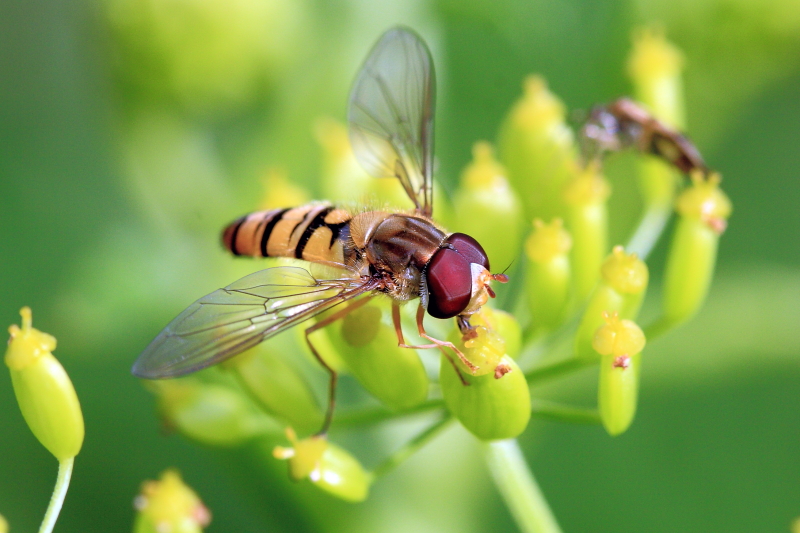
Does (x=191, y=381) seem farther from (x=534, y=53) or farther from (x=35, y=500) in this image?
(x=534, y=53)

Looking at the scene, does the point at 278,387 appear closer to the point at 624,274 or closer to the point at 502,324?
the point at 502,324

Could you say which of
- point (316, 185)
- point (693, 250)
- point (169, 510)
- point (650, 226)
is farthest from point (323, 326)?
point (316, 185)

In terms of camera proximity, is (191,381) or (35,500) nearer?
(191,381)

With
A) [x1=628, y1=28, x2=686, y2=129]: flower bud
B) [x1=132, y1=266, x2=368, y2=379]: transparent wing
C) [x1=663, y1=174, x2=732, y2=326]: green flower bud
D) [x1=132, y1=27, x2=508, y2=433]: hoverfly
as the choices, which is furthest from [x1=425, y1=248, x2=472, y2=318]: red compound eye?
[x1=628, y1=28, x2=686, y2=129]: flower bud

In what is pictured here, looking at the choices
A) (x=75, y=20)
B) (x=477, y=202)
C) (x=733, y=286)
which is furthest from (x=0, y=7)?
(x=733, y=286)

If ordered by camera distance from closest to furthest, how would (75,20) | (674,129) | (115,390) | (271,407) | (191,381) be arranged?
(271,407), (191,381), (674,129), (115,390), (75,20)

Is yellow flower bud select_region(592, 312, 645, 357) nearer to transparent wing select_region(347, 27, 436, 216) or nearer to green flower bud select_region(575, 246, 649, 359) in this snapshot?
green flower bud select_region(575, 246, 649, 359)

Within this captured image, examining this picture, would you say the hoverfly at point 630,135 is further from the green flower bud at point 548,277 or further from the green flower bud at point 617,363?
the green flower bud at point 617,363
